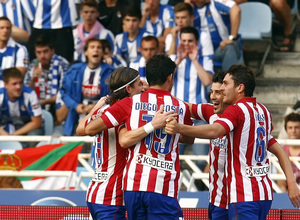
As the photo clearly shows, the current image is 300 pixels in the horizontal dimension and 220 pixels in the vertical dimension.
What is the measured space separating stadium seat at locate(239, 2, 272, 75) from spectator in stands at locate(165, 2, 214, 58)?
1557 mm

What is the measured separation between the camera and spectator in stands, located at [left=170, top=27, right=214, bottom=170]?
1037 centimetres

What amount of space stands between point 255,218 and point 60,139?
3.85m

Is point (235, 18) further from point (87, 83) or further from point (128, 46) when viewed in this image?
point (87, 83)

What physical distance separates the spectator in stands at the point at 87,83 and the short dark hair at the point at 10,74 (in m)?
0.77

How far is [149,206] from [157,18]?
21.0ft

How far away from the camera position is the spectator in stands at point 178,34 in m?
10.7

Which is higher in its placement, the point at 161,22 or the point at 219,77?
the point at 161,22

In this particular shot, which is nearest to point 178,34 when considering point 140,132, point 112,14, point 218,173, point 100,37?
point 100,37

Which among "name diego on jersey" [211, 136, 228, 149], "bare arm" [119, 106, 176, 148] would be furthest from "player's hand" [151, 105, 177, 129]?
"name diego on jersey" [211, 136, 228, 149]

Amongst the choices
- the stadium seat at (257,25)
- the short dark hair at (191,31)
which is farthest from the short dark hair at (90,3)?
the stadium seat at (257,25)

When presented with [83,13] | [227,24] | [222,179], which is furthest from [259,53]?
[222,179]

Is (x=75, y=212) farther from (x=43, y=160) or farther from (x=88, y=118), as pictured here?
(x=88, y=118)

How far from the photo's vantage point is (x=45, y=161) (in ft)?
30.7

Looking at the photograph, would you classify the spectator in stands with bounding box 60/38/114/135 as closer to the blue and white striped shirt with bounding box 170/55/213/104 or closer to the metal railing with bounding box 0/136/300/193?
the blue and white striped shirt with bounding box 170/55/213/104
